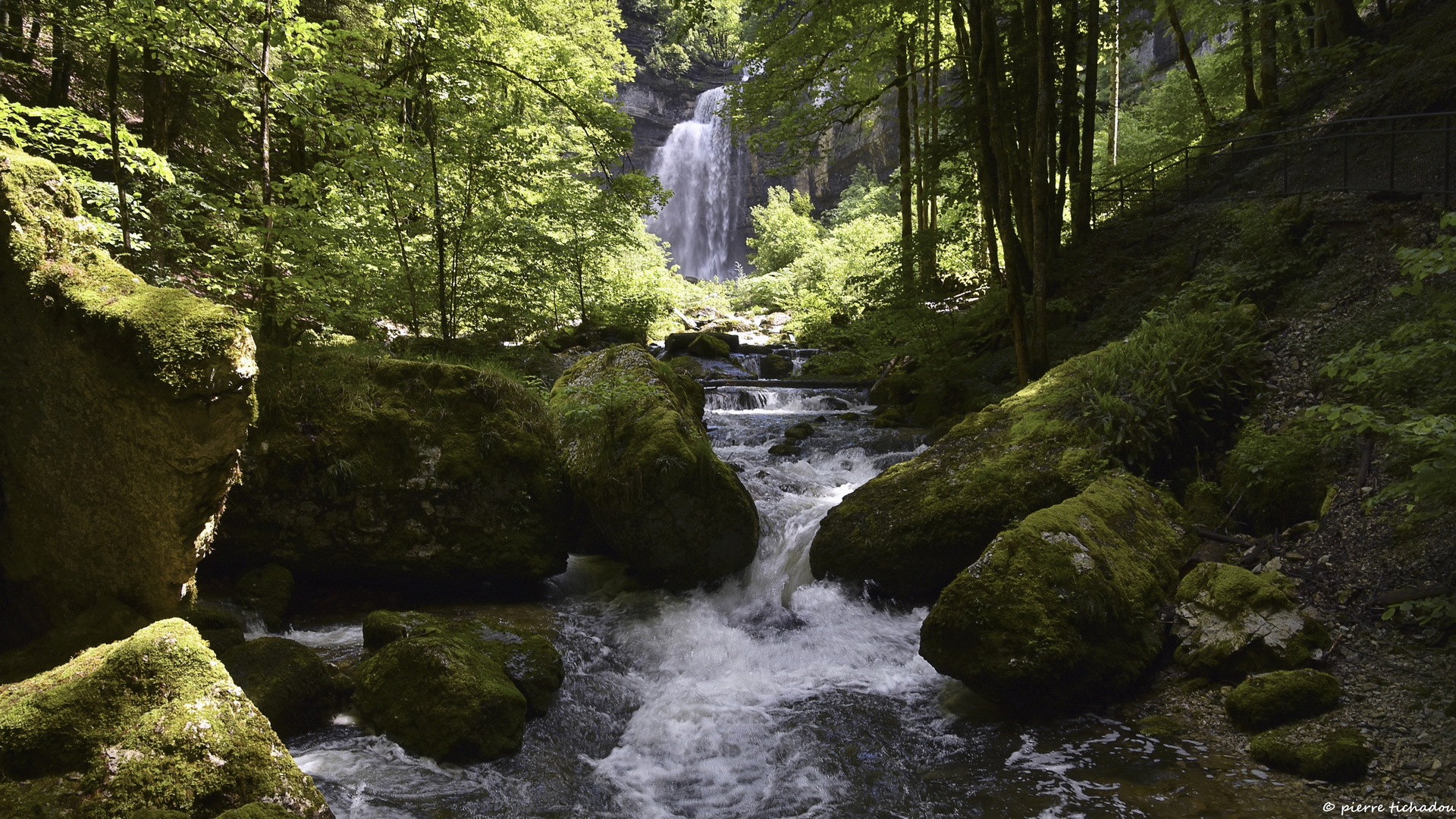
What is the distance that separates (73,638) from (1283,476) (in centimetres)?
802

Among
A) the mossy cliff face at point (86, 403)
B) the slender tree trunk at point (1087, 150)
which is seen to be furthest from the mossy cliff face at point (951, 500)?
the slender tree trunk at point (1087, 150)

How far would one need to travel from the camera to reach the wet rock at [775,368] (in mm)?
18469

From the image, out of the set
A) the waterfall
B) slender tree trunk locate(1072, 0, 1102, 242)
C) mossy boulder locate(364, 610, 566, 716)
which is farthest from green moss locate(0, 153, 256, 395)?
the waterfall

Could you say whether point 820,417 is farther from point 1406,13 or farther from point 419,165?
point 1406,13

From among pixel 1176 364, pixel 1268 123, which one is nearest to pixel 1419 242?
pixel 1176 364

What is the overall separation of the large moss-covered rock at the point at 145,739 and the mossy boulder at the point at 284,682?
131 centimetres

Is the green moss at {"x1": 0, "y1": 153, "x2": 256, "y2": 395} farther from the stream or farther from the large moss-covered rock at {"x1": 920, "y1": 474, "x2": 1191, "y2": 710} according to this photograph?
the large moss-covered rock at {"x1": 920, "y1": 474, "x2": 1191, "y2": 710}

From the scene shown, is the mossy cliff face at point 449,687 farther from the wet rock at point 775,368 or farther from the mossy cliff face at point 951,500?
the wet rock at point 775,368

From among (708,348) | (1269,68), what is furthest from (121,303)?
(1269,68)

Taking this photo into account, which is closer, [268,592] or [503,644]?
[503,644]

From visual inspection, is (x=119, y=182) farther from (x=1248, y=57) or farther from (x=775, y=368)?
(x=1248, y=57)

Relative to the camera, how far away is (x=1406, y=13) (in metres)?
13.1

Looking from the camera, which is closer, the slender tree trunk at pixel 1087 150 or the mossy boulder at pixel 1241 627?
the mossy boulder at pixel 1241 627

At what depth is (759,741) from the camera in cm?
464
